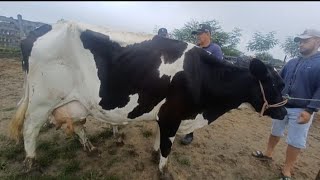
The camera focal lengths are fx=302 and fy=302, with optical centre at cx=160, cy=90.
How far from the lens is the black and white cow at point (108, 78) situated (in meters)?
4.10

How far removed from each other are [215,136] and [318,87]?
2.46 metres

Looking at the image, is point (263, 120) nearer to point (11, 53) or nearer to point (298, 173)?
point (298, 173)

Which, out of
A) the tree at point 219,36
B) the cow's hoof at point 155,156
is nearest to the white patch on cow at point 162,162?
the cow's hoof at point 155,156

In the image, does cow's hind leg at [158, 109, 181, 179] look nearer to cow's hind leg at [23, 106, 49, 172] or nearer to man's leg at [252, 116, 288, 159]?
cow's hind leg at [23, 106, 49, 172]

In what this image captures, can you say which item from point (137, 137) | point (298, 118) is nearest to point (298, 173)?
point (298, 118)

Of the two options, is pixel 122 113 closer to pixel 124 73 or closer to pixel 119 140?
pixel 124 73

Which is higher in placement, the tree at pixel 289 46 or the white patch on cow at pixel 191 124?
the white patch on cow at pixel 191 124

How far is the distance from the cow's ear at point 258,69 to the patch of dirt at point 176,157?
1.72 m

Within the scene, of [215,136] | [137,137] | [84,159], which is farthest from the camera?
[215,136]

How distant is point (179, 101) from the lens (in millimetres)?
4199

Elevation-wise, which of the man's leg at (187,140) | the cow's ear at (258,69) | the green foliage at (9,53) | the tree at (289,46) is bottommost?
the tree at (289,46)

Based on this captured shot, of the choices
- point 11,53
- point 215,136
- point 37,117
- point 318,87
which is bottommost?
point 11,53

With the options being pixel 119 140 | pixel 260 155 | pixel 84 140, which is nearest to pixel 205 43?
pixel 260 155

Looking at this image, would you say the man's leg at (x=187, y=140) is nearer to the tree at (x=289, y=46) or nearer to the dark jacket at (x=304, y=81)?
the dark jacket at (x=304, y=81)
